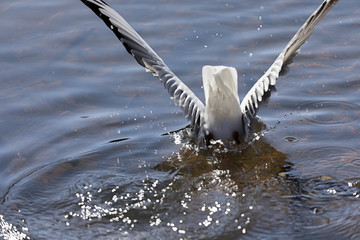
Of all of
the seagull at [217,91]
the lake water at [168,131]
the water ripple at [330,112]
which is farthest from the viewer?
the water ripple at [330,112]

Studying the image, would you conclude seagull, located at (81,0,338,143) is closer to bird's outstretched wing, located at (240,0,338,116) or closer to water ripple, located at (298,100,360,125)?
bird's outstretched wing, located at (240,0,338,116)

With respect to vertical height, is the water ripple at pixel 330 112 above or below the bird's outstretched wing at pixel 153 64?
below

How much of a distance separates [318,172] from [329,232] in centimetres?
111

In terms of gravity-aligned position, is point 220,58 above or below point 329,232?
above

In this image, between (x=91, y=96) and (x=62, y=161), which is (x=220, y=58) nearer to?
(x=91, y=96)

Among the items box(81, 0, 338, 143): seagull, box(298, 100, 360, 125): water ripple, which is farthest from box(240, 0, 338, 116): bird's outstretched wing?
box(298, 100, 360, 125): water ripple

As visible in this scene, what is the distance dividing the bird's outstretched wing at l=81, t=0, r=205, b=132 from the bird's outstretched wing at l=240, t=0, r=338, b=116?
0.53 m

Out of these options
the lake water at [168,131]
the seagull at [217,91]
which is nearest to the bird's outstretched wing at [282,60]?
the seagull at [217,91]

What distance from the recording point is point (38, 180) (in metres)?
5.89

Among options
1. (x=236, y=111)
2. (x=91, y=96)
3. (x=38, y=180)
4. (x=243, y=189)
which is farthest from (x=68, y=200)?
(x=91, y=96)

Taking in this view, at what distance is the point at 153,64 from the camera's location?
21.9 ft

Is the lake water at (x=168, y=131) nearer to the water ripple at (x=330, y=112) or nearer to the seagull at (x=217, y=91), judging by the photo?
the water ripple at (x=330, y=112)

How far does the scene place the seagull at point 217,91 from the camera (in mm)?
6184

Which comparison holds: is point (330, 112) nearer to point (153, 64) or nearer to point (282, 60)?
point (282, 60)
